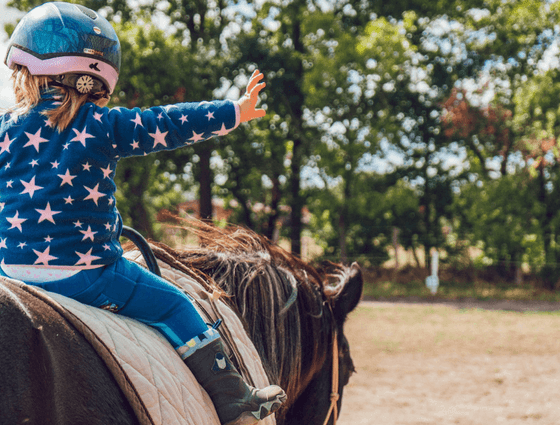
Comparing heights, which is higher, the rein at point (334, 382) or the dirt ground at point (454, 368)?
the rein at point (334, 382)

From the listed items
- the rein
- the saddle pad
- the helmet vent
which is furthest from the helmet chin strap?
the rein

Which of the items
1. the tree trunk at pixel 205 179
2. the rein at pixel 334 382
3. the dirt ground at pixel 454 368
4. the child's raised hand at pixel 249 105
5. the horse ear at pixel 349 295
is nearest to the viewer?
the child's raised hand at pixel 249 105

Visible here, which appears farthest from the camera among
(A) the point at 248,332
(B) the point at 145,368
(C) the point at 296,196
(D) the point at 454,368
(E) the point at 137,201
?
(C) the point at 296,196

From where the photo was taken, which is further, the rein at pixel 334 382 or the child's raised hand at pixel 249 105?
the rein at pixel 334 382

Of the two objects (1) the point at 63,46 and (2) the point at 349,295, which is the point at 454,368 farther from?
(1) the point at 63,46

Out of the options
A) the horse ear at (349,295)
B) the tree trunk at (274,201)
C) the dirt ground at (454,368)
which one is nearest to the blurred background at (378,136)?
the tree trunk at (274,201)

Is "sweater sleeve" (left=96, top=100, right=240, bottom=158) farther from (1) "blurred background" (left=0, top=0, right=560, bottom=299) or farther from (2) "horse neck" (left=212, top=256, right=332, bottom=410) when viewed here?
(1) "blurred background" (left=0, top=0, right=560, bottom=299)

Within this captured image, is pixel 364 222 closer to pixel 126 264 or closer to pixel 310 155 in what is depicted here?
pixel 310 155

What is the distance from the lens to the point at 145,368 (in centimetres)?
116

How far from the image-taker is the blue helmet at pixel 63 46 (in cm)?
126

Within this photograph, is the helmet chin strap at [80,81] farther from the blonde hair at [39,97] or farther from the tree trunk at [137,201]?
the tree trunk at [137,201]

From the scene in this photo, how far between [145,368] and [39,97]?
72cm

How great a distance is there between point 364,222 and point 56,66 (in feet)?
46.4

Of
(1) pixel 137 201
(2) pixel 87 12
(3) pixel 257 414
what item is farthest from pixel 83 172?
(1) pixel 137 201
